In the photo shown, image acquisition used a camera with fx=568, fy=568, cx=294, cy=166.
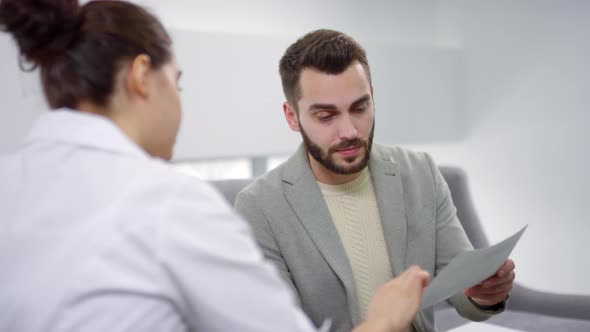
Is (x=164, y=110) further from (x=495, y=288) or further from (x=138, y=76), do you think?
(x=495, y=288)

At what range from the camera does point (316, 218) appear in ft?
4.99

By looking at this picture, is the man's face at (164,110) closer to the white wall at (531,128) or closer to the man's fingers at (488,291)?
the man's fingers at (488,291)

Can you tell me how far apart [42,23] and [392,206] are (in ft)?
3.43

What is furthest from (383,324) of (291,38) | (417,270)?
(291,38)

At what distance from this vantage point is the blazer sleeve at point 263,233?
4.91 ft

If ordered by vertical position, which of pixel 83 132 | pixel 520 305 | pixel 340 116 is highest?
pixel 83 132

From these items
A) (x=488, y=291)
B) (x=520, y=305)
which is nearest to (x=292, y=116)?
(x=488, y=291)

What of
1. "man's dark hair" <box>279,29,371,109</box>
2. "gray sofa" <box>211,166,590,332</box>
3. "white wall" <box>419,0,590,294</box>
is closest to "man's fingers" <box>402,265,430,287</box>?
"man's dark hair" <box>279,29,371,109</box>

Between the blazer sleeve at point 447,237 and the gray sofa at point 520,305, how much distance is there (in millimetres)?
667

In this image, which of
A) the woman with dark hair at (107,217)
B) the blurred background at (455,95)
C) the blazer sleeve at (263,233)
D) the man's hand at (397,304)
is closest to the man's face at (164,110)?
the woman with dark hair at (107,217)

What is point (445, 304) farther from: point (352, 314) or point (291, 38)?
point (291, 38)

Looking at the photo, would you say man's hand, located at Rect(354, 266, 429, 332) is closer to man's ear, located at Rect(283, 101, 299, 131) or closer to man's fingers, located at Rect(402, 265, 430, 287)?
man's fingers, located at Rect(402, 265, 430, 287)

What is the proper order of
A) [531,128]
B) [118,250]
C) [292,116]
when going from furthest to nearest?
[531,128] < [292,116] < [118,250]

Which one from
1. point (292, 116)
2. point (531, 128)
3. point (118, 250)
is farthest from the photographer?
point (531, 128)
